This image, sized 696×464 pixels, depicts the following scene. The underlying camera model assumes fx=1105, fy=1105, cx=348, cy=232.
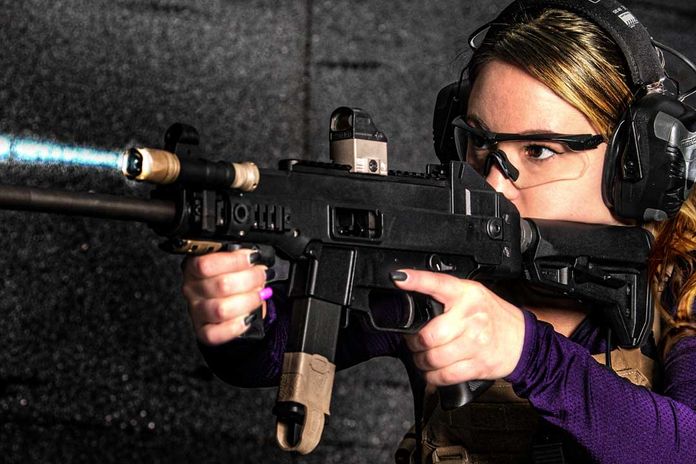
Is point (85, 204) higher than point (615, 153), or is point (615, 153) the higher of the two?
point (615, 153)

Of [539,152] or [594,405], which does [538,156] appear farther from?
[594,405]

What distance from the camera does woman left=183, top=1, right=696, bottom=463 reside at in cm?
137

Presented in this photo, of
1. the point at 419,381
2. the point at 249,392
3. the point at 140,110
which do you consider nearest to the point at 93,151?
the point at 140,110

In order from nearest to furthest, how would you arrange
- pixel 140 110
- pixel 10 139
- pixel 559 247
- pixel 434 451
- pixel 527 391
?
pixel 527 391 < pixel 559 247 < pixel 434 451 < pixel 10 139 < pixel 140 110

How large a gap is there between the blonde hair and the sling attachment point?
1.99ft

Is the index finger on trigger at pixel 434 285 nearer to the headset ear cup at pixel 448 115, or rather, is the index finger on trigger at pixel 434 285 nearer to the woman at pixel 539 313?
the woman at pixel 539 313

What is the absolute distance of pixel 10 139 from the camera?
6.67 feet

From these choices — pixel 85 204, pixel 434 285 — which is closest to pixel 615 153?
pixel 434 285

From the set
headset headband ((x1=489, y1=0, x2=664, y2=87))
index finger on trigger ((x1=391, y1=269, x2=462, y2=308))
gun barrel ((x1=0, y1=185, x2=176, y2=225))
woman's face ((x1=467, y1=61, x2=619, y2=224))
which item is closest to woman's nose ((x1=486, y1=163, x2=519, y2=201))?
woman's face ((x1=467, y1=61, x2=619, y2=224))

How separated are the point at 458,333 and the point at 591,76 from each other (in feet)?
1.83

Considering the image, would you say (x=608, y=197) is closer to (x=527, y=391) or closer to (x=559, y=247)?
(x=559, y=247)

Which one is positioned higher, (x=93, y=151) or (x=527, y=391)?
(x=93, y=151)

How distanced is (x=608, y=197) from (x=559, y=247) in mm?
145

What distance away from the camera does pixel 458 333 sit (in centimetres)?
137
